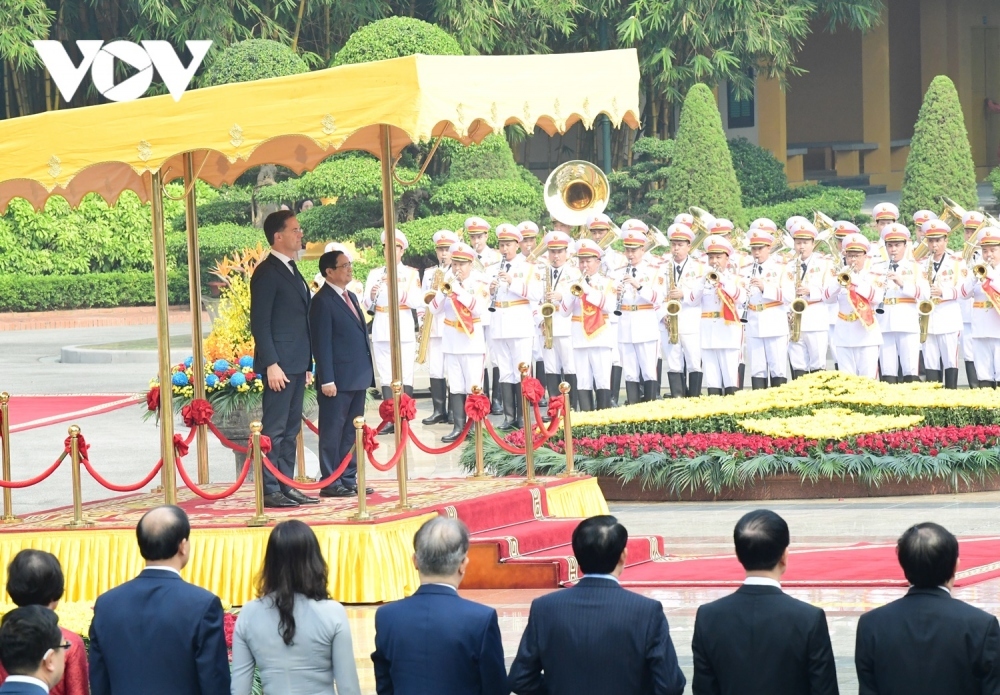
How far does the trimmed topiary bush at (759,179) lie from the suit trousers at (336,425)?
2244 centimetres

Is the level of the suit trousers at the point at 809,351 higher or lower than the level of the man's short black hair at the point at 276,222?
lower

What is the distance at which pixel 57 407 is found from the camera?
2034 centimetres

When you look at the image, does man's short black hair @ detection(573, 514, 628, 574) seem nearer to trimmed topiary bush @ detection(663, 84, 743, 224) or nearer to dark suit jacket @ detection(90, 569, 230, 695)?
dark suit jacket @ detection(90, 569, 230, 695)

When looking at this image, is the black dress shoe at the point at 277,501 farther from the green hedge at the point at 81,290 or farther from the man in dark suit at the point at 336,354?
the green hedge at the point at 81,290

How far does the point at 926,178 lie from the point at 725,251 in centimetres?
1126

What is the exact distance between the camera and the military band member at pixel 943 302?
59.4 feet

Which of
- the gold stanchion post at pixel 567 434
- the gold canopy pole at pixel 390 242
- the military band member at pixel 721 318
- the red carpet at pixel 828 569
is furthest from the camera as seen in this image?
the military band member at pixel 721 318

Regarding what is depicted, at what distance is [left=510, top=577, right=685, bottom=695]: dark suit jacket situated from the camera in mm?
5578

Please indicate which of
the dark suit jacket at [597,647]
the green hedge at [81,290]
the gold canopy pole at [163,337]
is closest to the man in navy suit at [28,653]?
the dark suit jacket at [597,647]

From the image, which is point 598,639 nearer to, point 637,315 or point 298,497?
point 298,497

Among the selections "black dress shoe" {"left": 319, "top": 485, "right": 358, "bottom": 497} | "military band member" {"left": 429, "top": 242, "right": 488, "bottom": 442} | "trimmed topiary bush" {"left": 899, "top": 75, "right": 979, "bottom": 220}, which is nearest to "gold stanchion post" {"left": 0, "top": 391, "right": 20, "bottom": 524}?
"black dress shoe" {"left": 319, "top": 485, "right": 358, "bottom": 497}

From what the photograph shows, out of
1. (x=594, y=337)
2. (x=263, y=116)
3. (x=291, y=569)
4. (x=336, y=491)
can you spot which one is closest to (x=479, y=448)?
(x=336, y=491)

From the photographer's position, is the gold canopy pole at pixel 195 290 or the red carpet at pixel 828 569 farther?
the gold canopy pole at pixel 195 290

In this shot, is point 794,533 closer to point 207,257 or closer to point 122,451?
point 122,451
